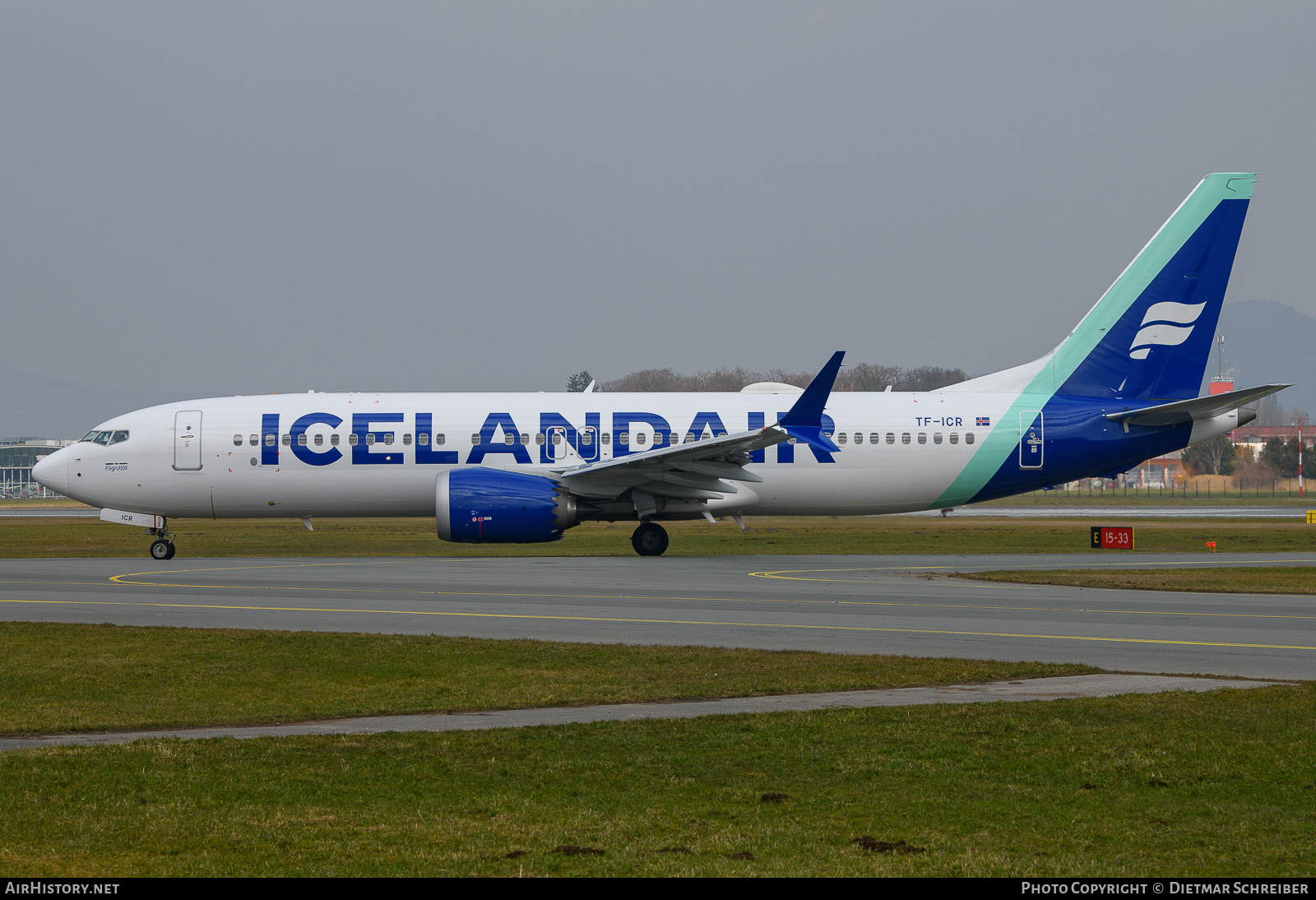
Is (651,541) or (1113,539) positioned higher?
(651,541)

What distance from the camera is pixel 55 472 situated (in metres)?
33.6

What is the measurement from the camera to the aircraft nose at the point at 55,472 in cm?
3341

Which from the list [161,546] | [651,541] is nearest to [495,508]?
[651,541]

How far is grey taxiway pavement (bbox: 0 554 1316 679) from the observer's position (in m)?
15.8

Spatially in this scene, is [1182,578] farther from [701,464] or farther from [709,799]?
[709,799]

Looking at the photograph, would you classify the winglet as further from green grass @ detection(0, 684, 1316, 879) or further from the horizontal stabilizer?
green grass @ detection(0, 684, 1316, 879)

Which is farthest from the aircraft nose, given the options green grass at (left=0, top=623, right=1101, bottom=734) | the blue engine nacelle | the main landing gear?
green grass at (left=0, top=623, right=1101, bottom=734)

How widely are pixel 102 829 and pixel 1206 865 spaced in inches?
256

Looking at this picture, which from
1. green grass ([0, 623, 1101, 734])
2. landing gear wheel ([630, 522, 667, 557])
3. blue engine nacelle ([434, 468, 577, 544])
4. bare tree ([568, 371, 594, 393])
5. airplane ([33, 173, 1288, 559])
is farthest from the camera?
bare tree ([568, 371, 594, 393])

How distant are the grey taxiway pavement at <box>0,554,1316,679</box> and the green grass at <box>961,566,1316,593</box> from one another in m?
1.15

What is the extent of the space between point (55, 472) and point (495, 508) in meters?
13.1

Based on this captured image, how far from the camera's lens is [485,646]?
15.7 metres
